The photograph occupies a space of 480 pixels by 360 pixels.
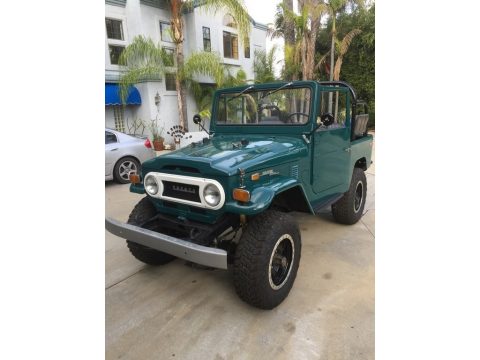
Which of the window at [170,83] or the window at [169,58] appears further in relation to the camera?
the window at [170,83]

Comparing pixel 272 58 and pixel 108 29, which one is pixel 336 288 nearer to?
pixel 108 29

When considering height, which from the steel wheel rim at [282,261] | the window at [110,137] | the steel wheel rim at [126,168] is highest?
the window at [110,137]

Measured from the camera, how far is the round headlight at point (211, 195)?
2490 mm

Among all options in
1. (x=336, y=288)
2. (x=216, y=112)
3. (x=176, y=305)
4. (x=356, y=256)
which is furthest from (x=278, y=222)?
(x=216, y=112)

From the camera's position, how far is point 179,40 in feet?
35.8

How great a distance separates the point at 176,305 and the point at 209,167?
129 centimetres

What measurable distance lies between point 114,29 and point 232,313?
12.5 metres

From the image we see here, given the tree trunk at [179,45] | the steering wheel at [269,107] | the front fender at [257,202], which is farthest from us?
the tree trunk at [179,45]

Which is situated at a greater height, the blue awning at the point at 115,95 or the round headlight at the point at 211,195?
the blue awning at the point at 115,95

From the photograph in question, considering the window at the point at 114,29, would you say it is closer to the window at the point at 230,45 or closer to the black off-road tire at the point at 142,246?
the window at the point at 230,45

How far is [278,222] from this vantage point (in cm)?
259

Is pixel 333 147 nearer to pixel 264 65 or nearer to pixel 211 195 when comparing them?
pixel 211 195

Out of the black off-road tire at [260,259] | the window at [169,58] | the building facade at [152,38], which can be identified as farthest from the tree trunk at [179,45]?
the black off-road tire at [260,259]

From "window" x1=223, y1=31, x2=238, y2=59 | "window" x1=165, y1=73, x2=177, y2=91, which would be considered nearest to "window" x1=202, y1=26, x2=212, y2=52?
"window" x1=223, y1=31, x2=238, y2=59
